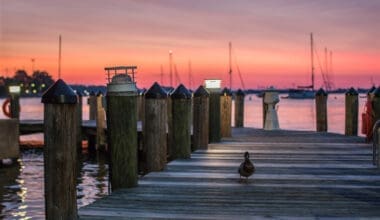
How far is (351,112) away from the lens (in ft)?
55.4

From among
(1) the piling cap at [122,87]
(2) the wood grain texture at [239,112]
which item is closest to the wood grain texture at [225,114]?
(2) the wood grain texture at [239,112]

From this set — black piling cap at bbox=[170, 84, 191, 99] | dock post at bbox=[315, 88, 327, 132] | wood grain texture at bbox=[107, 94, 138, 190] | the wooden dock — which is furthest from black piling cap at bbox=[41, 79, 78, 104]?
dock post at bbox=[315, 88, 327, 132]

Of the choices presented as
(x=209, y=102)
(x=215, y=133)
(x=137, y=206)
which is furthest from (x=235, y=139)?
(x=137, y=206)

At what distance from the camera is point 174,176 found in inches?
331

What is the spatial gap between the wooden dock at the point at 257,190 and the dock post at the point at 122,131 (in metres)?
0.25

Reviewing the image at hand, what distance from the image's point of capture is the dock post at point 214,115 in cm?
1362

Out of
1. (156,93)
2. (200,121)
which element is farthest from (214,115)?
(156,93)

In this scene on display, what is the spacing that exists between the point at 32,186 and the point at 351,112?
997cm

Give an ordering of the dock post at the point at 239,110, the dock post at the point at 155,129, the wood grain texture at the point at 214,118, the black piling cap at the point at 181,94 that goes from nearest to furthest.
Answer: the dock post at the point at 155,129
the black piling cap at the point at 181,94
the wood grain texture at the point at 214,118
the dock post at the point at 239,110

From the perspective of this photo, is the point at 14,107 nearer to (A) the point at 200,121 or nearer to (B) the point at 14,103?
(B) the point at 14,103

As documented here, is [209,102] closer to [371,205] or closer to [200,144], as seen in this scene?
[200,144]

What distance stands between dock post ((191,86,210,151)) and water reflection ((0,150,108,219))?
145 inches

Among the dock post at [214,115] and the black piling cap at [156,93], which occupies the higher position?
the black piling cap at [156,93]

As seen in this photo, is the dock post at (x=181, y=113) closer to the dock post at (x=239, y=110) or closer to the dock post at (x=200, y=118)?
the dock post at (x=200, y=118)
